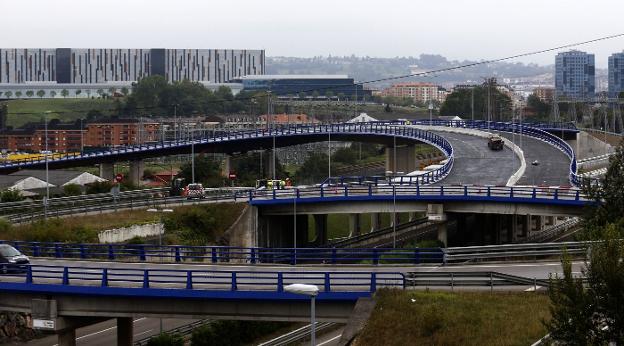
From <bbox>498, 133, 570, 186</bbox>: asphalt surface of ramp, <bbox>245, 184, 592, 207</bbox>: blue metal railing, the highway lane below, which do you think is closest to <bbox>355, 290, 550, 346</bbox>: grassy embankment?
the highway lane below

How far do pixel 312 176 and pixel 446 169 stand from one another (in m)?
56.0

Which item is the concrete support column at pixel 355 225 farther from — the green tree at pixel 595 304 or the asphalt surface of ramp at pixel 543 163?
the green tree at pixel 595 304

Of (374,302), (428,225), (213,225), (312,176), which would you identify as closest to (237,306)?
(374,302)

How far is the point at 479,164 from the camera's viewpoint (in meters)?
94.2

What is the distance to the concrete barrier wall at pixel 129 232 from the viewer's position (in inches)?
2643

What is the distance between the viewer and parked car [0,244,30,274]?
132ft

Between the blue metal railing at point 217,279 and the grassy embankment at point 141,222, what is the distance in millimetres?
23105

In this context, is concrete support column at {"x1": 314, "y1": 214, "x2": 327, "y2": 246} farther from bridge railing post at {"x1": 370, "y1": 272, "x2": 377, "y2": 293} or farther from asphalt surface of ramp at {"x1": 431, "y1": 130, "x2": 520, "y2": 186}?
bridge railing post at {"x1": 370, "y1": 272, "x2": 377, "y2": 293}

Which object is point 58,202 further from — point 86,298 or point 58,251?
point 86,298

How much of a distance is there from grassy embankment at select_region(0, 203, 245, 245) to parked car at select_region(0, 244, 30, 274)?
→ 19859 mm

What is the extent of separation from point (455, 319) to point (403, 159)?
93.8m

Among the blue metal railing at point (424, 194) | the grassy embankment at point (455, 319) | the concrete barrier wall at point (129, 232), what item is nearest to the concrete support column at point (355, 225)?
the blue metal railing at point (424, 194)

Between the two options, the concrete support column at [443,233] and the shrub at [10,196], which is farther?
the shrub at [10,196]

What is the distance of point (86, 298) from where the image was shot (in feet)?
124
